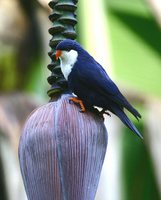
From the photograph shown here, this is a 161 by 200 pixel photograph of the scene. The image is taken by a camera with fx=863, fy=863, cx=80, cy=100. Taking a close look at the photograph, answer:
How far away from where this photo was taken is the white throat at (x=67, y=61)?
1988mm

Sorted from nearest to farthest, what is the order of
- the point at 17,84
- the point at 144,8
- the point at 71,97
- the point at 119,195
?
the point at 71,97
the point at 119,195
the point at 17,84
the point at 144,8

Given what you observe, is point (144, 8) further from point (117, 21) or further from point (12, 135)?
point (12, 135)

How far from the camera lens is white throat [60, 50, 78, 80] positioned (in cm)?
199

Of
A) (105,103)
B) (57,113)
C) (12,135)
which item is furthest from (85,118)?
(12,135)

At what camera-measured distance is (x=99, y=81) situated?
2072mm

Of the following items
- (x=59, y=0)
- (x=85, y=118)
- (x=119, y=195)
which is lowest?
(x=119, y=195)

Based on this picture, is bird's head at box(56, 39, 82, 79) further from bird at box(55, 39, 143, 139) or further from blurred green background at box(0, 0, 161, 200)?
blurred green background at box(0, 0, 161, 200)

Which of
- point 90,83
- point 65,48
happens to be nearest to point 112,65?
point 90,83

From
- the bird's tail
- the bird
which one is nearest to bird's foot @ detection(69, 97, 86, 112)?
the bird

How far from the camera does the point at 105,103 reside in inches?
82.0

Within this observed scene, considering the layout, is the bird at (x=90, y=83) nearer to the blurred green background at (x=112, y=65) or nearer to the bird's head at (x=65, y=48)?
the bird's head at (x=65, y=48)

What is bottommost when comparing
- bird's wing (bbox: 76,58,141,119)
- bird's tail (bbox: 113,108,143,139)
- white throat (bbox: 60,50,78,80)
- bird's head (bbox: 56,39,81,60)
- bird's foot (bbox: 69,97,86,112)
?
bird's tail (bbox: 113,108,143,139)

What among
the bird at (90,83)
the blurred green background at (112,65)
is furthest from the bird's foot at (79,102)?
the blurred green background at (112,65)

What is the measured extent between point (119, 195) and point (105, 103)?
9.90 ft
